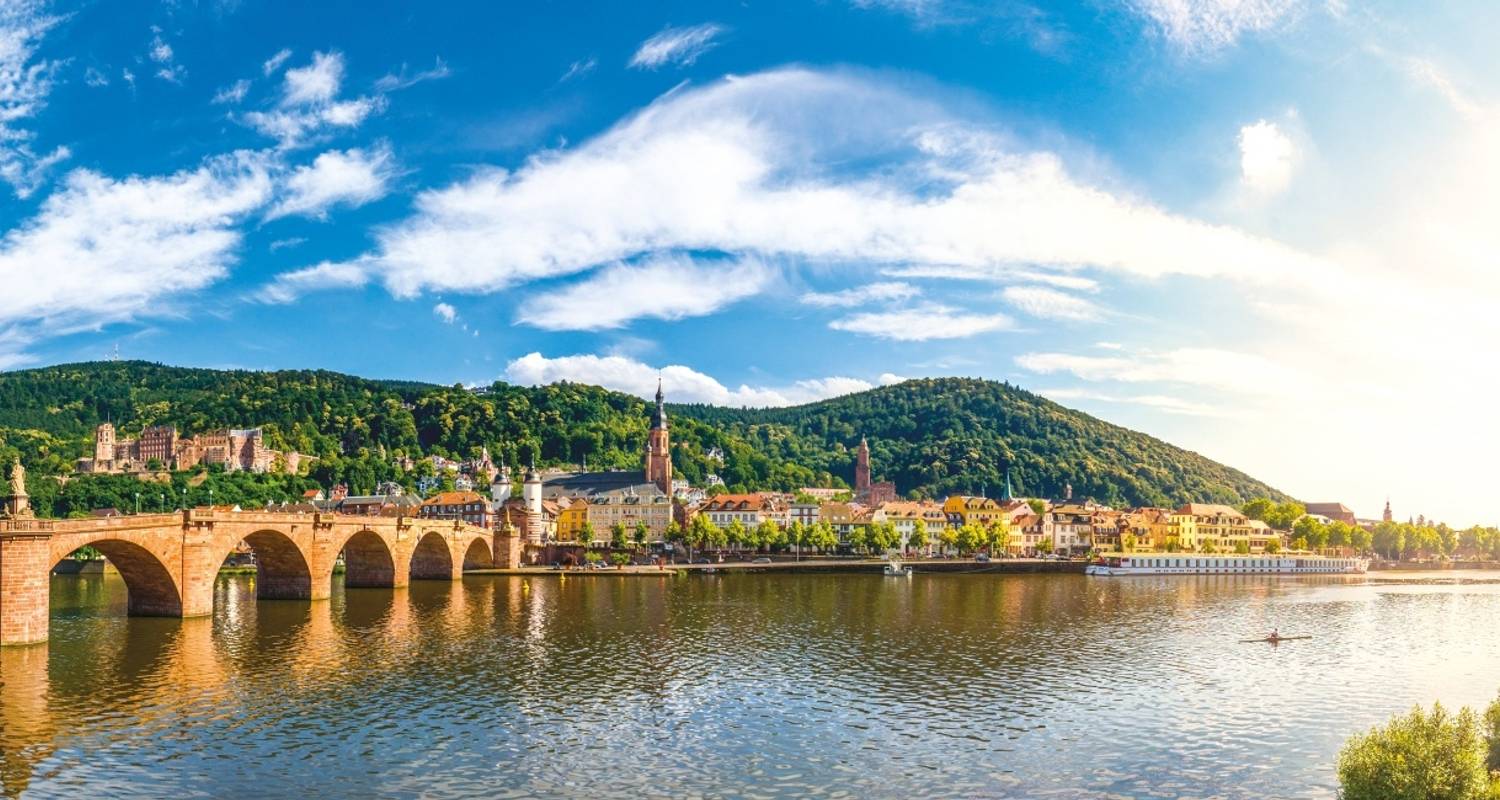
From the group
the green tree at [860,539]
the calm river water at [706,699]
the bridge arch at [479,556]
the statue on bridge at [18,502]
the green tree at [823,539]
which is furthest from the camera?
the green tree at [860,539]

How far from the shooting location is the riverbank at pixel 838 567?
115062 millimetres

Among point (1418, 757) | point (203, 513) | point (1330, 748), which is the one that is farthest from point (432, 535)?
point (1418, 757)

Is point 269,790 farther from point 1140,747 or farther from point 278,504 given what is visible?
point 278,504

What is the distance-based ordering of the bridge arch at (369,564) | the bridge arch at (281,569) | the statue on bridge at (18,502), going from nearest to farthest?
the statue on bridge at (18,502) < the bridge arch at (281,569) < the bridge arch at (369,564)

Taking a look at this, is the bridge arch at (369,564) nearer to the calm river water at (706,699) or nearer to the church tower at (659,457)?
the calm river water at (706,699)

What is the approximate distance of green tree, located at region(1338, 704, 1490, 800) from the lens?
21.9 m

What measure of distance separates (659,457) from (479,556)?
67986mm

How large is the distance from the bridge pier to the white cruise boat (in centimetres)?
10612

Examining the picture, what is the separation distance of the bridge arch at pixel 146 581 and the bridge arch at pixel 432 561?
129ft

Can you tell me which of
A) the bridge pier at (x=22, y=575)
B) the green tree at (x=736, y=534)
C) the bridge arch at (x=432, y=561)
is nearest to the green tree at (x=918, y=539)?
the green tree at (x=736, y=534)

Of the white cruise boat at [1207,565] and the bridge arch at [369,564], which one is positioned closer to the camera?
the bridge arch at [369,564]

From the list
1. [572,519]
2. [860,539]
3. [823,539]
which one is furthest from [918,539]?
[572,519]

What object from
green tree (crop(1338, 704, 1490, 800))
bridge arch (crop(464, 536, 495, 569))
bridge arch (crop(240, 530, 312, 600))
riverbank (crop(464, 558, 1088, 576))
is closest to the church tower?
riverbank (crop(464, 558, 1088, 576))

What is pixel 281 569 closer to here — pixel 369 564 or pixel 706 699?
pixel 369 564
